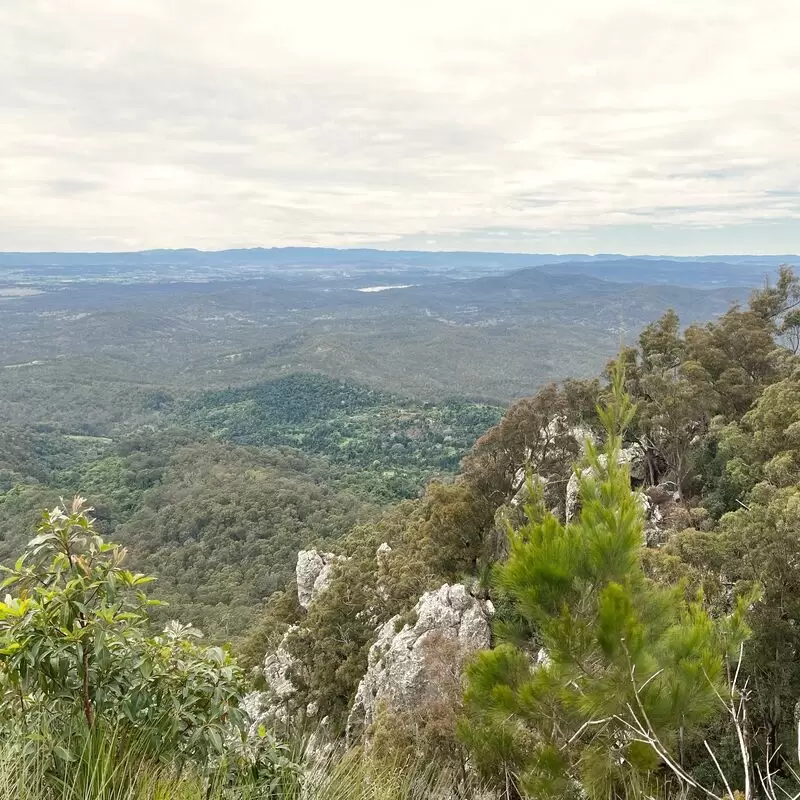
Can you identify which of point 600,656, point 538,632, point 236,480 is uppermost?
point 600,656

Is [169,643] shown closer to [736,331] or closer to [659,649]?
[659,649]

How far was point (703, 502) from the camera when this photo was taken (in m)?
17.4

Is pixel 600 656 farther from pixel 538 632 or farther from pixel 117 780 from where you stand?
pixel 117 780

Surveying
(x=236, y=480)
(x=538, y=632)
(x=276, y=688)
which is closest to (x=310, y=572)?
(x=276, y=688)

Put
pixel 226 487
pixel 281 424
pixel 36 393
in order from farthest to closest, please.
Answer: pixel 36 393
pixel 281 424
pixel 226 487

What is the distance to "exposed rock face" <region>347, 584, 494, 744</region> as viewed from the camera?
1285 cm

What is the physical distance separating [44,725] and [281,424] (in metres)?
130

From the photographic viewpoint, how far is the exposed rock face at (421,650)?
12848mm

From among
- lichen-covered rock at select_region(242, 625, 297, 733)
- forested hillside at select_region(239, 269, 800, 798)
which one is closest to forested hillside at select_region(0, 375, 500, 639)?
lichen-covered rock at select_region(242, 625, 297, 733)

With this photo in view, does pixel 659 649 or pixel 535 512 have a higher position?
pixel 535 512

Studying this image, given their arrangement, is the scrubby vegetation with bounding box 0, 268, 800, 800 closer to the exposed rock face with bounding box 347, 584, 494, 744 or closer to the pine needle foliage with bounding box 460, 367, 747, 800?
the pine needle foliage with bounding box 460, 367, 747, 800

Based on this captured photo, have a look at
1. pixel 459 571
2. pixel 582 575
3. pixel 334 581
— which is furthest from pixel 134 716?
pixel 334 581

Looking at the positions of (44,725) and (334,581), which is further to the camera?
(334,581)

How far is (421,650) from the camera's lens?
45.8 ft
